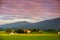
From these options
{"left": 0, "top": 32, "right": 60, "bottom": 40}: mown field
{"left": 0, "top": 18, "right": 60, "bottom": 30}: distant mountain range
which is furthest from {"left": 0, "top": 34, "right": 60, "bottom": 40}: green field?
{"left": 0, "top": 18, "right": 60, "bottom": 30}: distant mountain range

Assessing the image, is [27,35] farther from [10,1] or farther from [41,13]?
[10,1]

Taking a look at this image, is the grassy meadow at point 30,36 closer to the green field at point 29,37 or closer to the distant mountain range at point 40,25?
the green field at point 29,37

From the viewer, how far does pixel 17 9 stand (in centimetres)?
313

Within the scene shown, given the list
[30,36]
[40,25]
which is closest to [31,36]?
[30,36]

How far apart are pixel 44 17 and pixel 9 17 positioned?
581mm

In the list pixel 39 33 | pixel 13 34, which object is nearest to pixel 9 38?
pixel 13 34

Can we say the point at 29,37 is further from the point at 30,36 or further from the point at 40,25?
the point at 40,25

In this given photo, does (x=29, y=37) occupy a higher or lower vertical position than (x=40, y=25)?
lower

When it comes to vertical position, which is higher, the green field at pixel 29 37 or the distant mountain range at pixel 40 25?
the distant mountain range at pixel 40 25

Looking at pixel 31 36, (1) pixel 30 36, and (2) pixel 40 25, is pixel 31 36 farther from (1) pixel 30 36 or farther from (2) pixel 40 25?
(2) pixel 40 25

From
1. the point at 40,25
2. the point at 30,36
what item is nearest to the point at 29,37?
the point at 30,36

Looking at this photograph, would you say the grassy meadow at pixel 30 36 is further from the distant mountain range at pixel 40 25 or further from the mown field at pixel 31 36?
the distant mountain range at pixel 40 25

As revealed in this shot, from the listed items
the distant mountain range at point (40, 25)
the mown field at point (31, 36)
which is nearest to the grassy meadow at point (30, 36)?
the mown field at point (31, 36)

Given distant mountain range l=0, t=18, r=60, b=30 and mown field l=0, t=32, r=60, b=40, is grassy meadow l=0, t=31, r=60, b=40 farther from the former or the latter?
distant mountain range l=0, t=18, r=60, b=30
